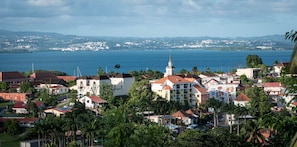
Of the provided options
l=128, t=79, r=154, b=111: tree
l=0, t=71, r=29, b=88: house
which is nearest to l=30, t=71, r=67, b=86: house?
l=0, t=71, r=29, b=88: house

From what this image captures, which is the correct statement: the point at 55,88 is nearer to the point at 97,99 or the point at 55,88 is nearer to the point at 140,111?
the point at 97,99

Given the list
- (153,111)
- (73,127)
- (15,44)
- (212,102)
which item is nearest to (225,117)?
(212,102)

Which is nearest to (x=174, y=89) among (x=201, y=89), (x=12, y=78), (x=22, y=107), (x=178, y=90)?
(x=178, y=90)

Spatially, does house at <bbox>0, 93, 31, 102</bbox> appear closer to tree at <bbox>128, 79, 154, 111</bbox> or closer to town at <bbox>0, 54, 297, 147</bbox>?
town at <bbox>0, 54, 297, 147</bbox>

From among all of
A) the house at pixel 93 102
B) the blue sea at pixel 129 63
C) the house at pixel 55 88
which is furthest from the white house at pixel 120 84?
the blue sea at pixel 129 63

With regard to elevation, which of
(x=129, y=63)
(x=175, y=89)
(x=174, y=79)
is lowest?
(x=129, y=63)

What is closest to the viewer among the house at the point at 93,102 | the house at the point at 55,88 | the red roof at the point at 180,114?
the red roof at the point at 180,114

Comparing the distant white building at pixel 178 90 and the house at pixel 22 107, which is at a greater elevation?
the distant white building at pixel 178 90

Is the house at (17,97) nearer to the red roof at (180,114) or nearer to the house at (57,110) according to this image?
the house at (57,110)
